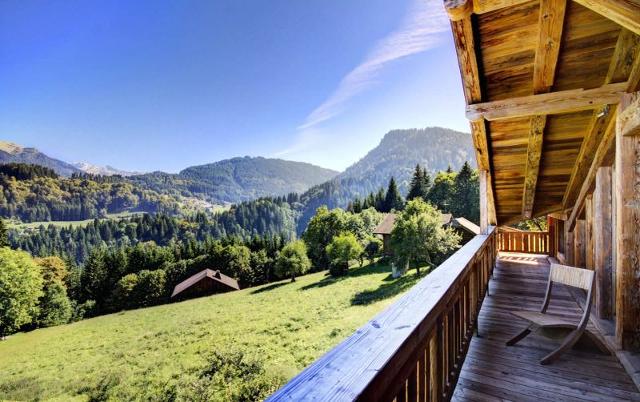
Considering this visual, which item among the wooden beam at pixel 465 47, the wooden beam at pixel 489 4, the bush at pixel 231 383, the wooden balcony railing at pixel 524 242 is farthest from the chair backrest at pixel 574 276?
the bush at pixel 231 383

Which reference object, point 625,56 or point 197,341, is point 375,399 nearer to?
point 625,56

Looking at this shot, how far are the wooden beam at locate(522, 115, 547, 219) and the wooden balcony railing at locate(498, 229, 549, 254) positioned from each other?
11.7ft

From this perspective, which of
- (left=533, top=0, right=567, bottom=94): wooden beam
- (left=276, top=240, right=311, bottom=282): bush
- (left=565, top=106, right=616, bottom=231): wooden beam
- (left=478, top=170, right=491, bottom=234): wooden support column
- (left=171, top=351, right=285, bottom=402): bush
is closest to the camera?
(left=533, top=0, right=567, bottom=94): wooden beam

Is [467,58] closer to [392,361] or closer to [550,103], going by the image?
[550,103]

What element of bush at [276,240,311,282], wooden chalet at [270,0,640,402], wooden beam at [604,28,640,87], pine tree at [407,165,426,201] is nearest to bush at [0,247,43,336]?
bush at [276,240,311,282]

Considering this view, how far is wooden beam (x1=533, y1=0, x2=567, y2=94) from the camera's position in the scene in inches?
102

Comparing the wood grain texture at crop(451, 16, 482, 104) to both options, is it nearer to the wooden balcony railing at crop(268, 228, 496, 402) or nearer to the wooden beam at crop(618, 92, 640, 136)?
the wooden beam at crop(618, 92, 640, 136)

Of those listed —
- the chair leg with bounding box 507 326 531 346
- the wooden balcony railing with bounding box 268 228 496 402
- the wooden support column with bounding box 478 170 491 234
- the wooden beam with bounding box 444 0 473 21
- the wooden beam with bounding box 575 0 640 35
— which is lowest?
the chair leg with bounding box 507 326 531 346

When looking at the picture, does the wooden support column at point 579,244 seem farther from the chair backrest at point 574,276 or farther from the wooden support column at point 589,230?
the chair backrest at point 574,276

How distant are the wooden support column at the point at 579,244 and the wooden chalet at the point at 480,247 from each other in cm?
78

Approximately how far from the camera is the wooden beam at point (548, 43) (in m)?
2.59

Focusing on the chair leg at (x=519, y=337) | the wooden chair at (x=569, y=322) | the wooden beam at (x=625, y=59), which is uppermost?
the wooden beam at (x=625, y=59)

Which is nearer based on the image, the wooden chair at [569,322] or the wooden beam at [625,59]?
the wooden beam at [625,59]

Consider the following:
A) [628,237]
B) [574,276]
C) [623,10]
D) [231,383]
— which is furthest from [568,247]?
[231,383]
